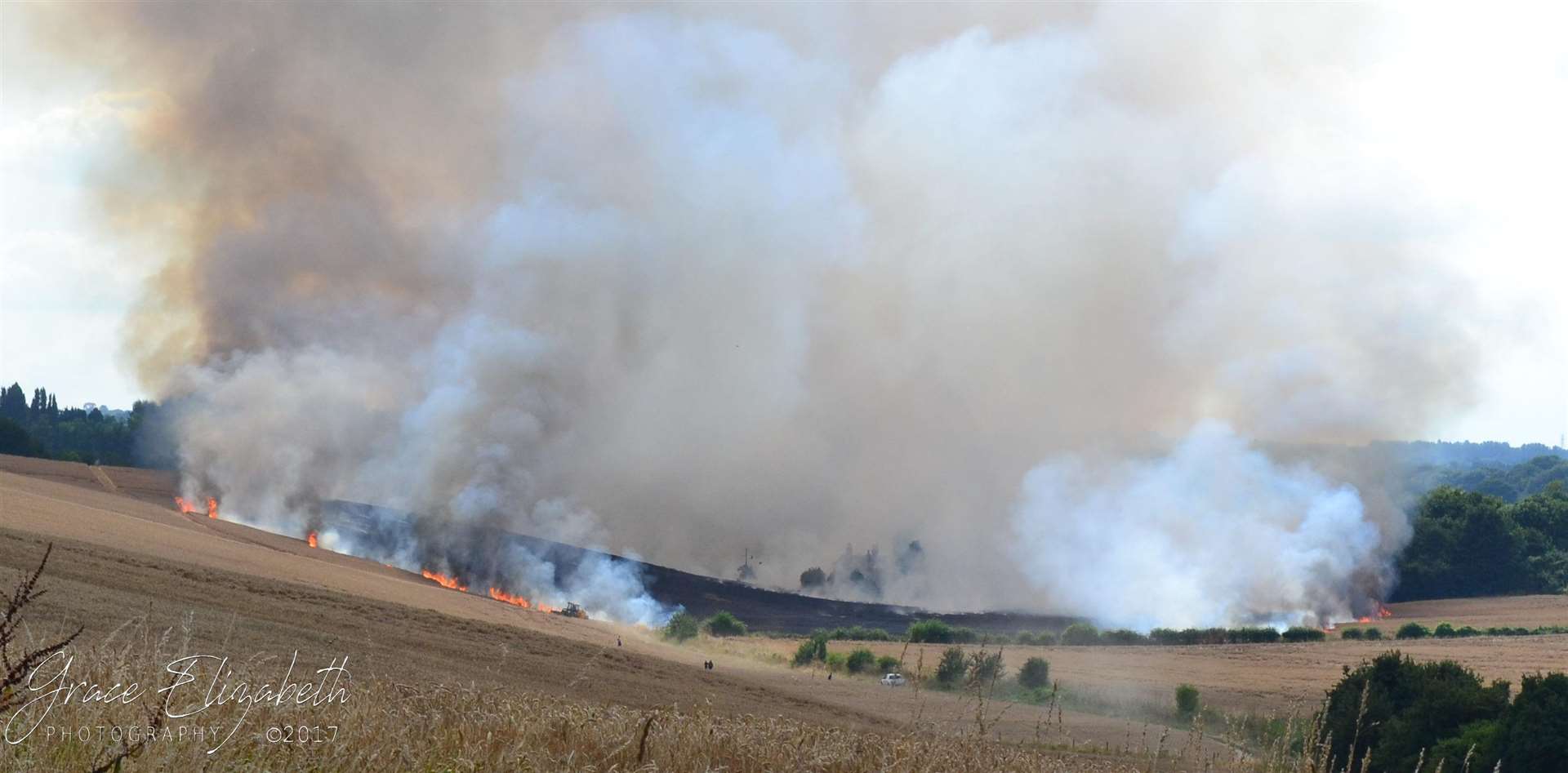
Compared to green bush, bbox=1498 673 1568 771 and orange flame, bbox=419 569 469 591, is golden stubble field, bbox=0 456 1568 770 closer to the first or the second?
orange flame, bbox=419 569 469 591

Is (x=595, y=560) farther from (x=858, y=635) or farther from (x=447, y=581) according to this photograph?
(x=858, y=635)

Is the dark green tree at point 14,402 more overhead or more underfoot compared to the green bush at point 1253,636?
more overhead

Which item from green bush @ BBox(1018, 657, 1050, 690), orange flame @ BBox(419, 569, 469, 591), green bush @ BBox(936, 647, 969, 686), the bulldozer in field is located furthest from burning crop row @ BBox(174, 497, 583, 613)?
green bush @ BBox(1018, 657, 1050, 690)

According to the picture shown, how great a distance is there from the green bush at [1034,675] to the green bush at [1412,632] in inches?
1509

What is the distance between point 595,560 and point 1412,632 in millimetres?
53538

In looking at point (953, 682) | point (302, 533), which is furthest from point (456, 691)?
point (302, 533)

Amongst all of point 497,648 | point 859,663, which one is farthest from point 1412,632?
point 497,648

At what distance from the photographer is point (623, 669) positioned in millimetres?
34219

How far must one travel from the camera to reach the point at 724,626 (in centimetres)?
7281

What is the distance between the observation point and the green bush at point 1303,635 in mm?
74875

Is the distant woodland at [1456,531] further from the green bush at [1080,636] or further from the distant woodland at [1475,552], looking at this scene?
the green bush at [1080,636]

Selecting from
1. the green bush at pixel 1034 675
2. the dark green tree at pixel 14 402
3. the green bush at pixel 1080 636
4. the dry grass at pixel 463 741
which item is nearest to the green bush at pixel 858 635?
the green bush at pixel 1080 636

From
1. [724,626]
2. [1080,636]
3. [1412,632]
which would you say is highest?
[1412,632]

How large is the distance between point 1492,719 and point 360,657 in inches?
907
